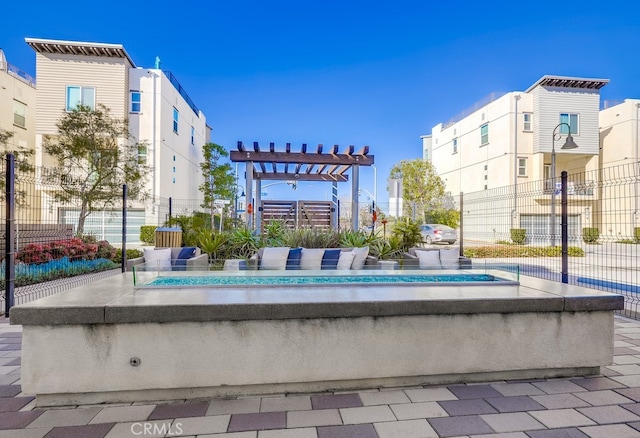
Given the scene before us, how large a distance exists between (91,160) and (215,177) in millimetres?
8329

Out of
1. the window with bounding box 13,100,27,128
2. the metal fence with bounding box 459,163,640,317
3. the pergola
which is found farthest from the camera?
the window with bounding box 13,100,27,128

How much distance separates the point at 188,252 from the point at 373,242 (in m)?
3.82

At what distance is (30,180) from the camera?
6.20 meters

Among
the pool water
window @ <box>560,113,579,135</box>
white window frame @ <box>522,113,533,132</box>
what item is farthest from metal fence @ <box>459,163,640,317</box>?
window @ <box>560,113,579,135</box>

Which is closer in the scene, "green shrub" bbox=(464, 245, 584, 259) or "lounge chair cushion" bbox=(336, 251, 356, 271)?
"lounge chair cushion" bbox=(336, 251, 356, 271)

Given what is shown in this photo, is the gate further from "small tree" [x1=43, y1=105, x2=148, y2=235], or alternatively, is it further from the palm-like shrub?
"small tree" [x1=43, y1=105, x2=148, y2=235]

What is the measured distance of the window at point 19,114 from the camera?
16362mm

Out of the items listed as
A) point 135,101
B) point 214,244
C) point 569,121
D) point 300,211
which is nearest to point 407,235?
point 214,244

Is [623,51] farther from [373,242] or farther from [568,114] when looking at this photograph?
[373,242]

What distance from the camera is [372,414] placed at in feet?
7.34

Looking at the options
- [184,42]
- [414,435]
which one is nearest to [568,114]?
[184,42]

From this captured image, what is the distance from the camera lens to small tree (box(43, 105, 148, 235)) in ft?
36.3

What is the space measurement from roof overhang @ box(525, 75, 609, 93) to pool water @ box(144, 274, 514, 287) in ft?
70.7

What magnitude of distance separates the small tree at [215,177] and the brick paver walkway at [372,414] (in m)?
17.5
